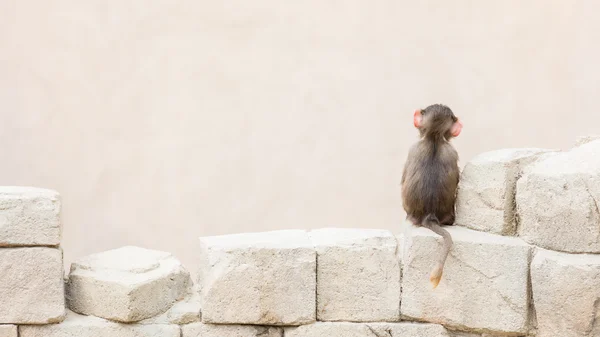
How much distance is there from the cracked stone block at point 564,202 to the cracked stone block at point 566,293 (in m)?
0.08

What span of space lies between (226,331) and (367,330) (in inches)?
27.9

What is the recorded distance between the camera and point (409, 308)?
410cm

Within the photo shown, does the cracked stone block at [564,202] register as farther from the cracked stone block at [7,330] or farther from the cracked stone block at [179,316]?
the cracked stone block at [7,330]

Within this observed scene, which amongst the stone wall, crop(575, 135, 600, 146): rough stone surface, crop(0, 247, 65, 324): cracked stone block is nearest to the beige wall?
crop(575, 135, 600, 146): rough stone surface

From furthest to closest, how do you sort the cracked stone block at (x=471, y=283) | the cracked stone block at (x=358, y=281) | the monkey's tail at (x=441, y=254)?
the cracked stone block at (x=358, y=281)
the cracked stone block at (x=471, y=283)
the monkey's tail at (x=441, y=254)

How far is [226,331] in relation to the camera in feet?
13.6

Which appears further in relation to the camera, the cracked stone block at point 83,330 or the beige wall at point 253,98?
the beige wall at point 253,98

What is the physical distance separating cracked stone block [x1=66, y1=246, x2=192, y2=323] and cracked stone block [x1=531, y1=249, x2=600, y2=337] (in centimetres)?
182

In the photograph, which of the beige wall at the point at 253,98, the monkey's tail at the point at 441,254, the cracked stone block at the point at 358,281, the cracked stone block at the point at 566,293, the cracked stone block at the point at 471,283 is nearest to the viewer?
the cracked stone block at the point at 566,293

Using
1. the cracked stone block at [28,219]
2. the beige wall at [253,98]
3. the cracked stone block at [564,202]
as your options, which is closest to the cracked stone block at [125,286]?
the cracked stone block at [28,219]

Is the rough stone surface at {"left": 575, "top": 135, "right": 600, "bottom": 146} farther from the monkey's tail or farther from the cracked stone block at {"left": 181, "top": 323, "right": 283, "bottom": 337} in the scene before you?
the cracked stone block at {"left": 181, "top": 323, "right": 283, "bottom": 337}

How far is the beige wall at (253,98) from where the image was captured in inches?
294

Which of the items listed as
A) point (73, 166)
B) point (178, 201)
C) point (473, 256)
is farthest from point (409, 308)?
point (73, 166)

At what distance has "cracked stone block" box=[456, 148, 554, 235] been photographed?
401 cm
